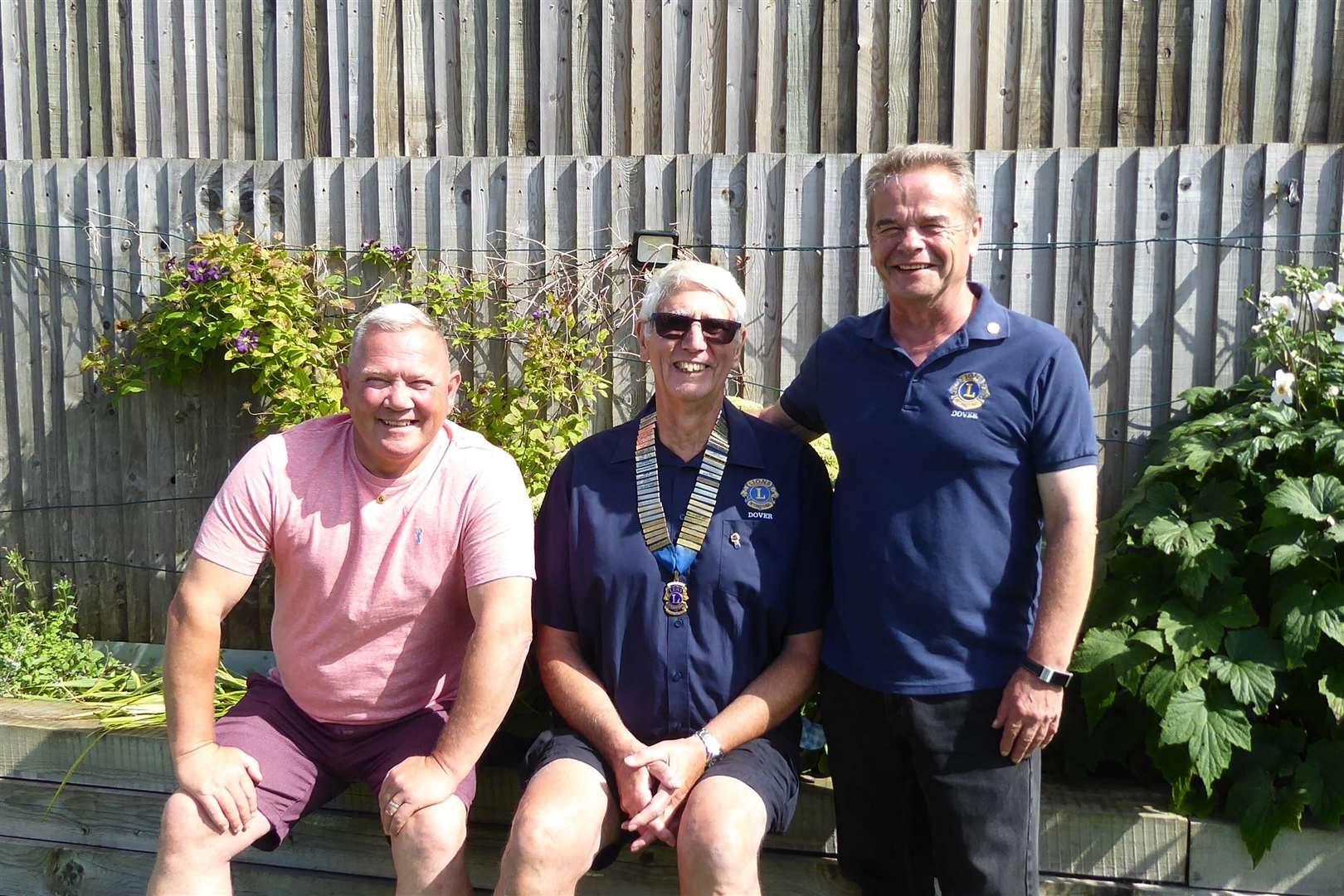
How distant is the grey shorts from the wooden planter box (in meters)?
0.40

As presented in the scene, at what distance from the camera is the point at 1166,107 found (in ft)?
12.2

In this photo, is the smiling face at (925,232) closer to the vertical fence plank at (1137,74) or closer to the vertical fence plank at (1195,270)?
the vertical fence plank at (1195,270)

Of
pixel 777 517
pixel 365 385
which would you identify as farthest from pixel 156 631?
pixel 777 517

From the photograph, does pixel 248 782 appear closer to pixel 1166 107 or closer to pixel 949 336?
pixel 949 336

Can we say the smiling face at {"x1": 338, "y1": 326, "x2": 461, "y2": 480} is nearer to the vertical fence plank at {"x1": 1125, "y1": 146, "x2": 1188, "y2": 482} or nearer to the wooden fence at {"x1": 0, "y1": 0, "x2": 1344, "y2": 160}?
the wooden fence at {"x1": 0, "y1": 0, "x2": 1344, "y2": 160}

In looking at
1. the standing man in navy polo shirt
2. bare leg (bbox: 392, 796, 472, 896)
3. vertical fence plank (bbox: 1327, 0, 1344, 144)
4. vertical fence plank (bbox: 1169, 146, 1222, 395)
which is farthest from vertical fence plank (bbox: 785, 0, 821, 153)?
bare leg (bbox: 392, 796, 472, 896)

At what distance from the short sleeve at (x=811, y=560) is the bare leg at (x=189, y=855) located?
4.70 feet

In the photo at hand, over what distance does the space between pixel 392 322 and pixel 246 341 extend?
58.3 inches

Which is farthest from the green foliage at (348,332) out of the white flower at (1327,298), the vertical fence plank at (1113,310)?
the white flower at (1327,298)

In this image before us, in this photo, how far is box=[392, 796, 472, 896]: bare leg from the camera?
249 centimetres

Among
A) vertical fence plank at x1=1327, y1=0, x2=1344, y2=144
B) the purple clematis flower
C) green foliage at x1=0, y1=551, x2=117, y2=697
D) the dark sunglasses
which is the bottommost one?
green foliage at x1=0, y1=551, x2=117, y2=697

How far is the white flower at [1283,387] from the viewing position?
298 centimetres

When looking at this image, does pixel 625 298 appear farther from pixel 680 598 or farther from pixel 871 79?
pixel 680 598

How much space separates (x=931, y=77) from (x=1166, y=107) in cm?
80
